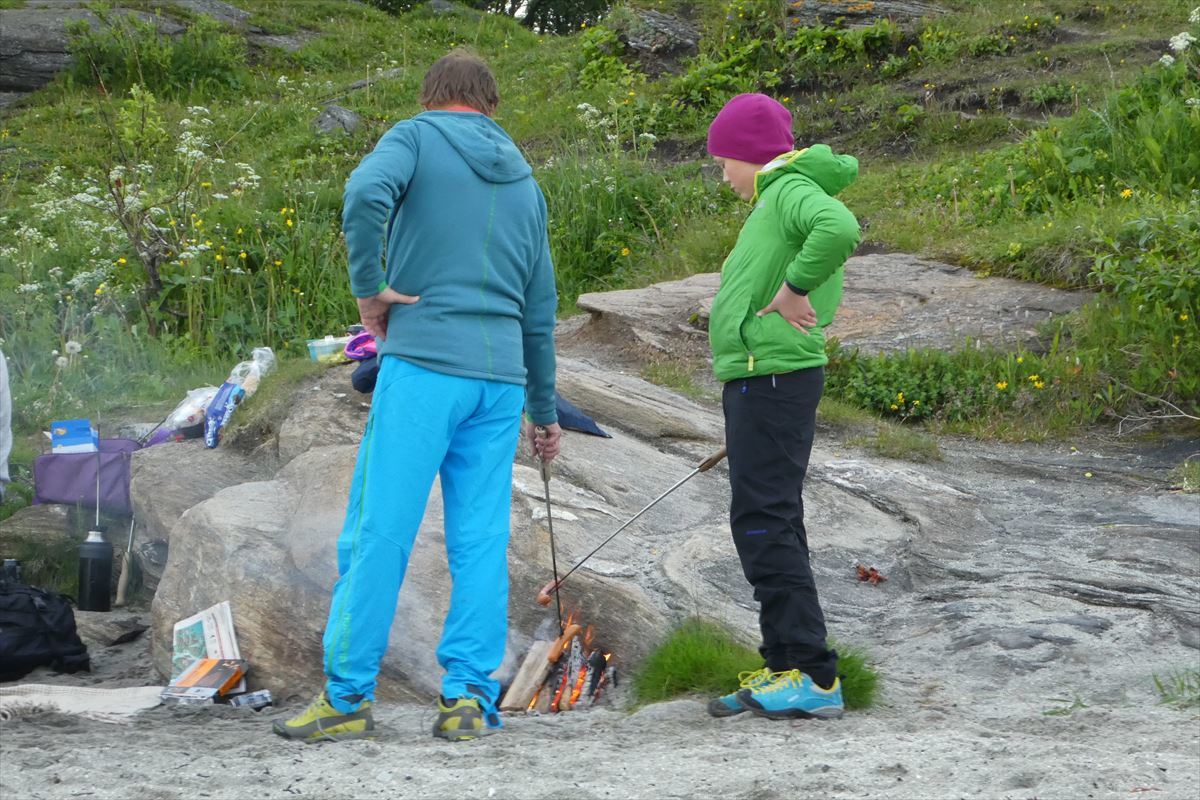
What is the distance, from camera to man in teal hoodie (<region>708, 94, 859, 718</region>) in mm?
3674

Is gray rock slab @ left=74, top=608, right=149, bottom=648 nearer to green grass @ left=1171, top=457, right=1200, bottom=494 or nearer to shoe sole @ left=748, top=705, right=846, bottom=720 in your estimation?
shoe sole @ left=748, top=705, right=846, bottom=720

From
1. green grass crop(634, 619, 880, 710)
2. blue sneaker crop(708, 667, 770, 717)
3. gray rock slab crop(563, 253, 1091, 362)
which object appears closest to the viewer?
blue sneaker crop(708, 667, 770, 717)

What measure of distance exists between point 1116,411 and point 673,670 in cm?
474

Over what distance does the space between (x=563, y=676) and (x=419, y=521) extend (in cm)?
95

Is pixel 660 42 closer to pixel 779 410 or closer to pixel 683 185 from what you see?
pixel 683 185

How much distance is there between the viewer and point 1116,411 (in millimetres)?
7895

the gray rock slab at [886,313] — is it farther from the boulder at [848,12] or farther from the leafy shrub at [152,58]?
the leafy shrub at [152,58]

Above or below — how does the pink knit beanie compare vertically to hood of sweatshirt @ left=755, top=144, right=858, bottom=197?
above

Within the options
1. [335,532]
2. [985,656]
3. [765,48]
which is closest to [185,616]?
[335,532]

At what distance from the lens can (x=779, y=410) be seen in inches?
145

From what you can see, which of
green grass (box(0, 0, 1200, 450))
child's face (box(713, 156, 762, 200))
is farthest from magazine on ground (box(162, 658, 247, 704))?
green grass (box(0, 0, 1200, 450))

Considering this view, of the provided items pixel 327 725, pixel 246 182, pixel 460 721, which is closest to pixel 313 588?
pixel 327 725

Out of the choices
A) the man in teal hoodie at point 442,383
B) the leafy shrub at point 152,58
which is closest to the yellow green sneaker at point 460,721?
the man in teal hoodie at point 442,383

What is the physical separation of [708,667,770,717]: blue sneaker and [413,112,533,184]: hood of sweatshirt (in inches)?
61.0
